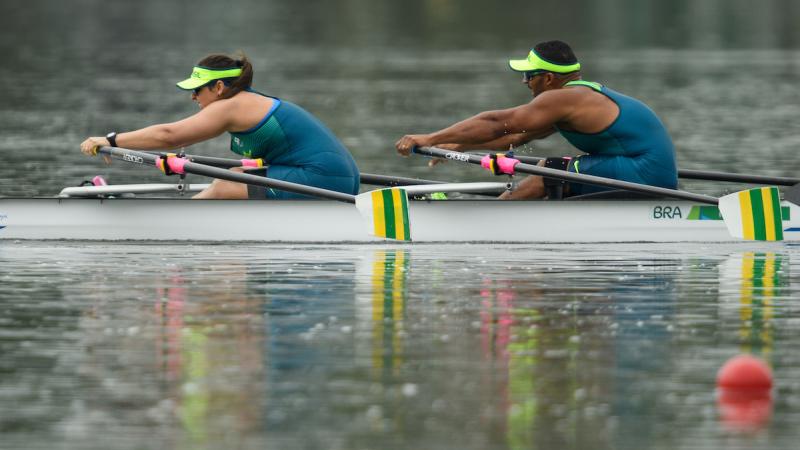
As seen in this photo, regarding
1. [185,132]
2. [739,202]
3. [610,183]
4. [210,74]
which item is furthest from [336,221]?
[739,202]

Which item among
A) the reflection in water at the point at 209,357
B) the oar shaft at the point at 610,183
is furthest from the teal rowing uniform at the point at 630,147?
the reflection in water at the point at 209,357

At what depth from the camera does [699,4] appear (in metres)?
124

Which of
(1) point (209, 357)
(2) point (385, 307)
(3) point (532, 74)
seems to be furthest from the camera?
(3) point (532, 74)

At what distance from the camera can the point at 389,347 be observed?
13500 mm

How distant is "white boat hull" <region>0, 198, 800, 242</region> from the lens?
788 inches

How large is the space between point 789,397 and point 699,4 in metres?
114

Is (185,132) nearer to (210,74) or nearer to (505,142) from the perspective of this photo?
(210,74)

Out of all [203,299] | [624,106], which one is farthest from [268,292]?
[624,106]

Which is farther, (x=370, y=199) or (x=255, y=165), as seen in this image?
(x=255, y=165)

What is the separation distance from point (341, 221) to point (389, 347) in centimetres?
668

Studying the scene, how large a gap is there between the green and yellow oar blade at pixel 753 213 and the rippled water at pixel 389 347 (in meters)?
0.50

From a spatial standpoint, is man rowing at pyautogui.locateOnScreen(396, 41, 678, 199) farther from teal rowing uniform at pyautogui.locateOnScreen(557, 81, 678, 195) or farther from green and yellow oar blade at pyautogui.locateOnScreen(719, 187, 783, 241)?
green and yellow oar blade at pyautogui.locateOnScreen(719, 187, 783, 241)

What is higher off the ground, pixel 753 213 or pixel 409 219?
pixel 409 219

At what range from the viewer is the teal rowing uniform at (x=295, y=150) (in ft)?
64.7
